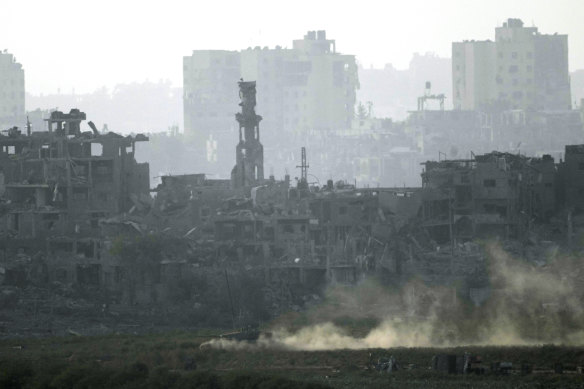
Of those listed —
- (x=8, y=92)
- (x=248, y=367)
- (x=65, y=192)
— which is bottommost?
(x=248, y=367)

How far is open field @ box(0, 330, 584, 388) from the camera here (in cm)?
5409

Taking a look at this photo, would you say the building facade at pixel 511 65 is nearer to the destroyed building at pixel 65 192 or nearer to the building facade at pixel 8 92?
the building facade at pixel 8 92

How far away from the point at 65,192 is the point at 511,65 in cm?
10460

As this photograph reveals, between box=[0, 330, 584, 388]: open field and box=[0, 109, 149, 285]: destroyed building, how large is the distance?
20.7 m

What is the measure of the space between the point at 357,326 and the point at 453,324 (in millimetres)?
3402

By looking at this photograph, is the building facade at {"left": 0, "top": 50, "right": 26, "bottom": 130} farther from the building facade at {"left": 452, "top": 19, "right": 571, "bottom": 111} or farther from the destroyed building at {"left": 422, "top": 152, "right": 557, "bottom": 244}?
the destroyed building at {"left": 422, "top": 152, "right": 557, "bottom": 244}

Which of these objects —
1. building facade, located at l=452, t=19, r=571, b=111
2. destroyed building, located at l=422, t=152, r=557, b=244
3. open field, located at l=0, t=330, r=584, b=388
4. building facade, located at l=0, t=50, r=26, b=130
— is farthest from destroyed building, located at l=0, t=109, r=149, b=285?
building facade, located at l=0, t=50, r=26, b=130

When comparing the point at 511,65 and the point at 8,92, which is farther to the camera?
the point at 8,92

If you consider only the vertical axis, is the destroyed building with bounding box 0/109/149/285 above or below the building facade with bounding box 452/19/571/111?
below

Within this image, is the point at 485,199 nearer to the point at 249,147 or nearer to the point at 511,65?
the point at 249,147

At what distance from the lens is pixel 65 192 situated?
92.4 m

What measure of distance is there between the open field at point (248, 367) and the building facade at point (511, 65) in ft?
416

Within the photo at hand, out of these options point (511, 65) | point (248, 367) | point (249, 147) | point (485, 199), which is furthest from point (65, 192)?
point (511, 65)

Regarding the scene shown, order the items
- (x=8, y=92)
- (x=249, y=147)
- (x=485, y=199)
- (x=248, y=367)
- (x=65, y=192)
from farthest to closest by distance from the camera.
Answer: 1. (x=8, y=92)
2. (x=249, y=147)
3. (x=65, y=192)
4. (x=485, y=199)
5. (x=248, y=367)
